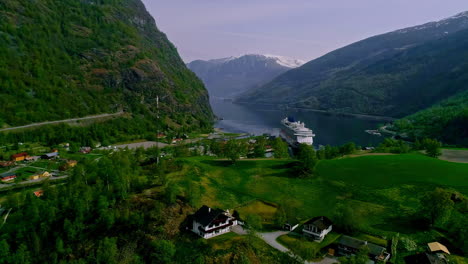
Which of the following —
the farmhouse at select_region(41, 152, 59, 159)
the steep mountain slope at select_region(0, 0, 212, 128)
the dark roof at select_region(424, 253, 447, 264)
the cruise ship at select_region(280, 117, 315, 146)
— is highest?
the steep mountain slope at select_region(0, 0, 212, 128)

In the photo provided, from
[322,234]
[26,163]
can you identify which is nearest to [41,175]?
[26,163]

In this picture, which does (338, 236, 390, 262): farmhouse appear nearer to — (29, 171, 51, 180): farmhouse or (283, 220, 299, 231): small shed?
(283, 220, 299, 231): small shed

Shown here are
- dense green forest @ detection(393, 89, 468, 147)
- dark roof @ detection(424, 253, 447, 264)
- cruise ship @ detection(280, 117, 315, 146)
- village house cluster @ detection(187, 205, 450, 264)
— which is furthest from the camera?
dense green forest @ detection(393, 89, 468, 147)

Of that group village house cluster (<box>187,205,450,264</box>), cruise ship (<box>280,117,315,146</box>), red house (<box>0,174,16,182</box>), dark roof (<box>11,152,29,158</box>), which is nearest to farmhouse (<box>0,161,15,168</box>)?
dark roof (<box>11,152,29,158</box>)

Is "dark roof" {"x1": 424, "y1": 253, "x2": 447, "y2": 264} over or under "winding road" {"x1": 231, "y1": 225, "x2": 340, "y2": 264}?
over

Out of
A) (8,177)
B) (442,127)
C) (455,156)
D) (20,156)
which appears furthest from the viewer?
(442,127)

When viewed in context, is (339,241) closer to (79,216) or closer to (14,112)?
(79,216)

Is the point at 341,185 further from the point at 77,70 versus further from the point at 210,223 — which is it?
the point at 77,70
